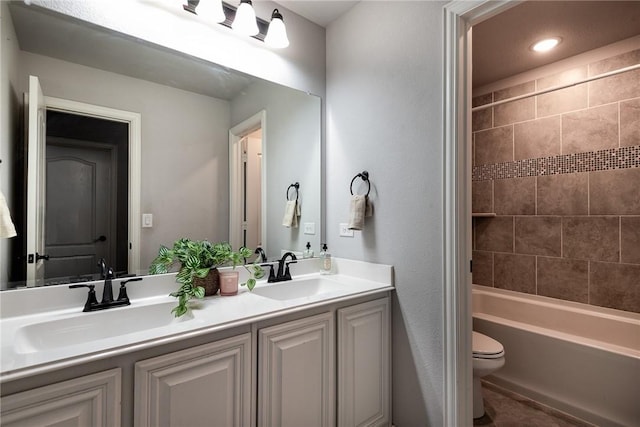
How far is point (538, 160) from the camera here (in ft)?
8.16

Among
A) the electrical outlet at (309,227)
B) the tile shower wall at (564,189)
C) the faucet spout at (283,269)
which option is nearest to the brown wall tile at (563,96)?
the tile shower wall at (564,189)

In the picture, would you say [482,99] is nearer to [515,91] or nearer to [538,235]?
[515,91]

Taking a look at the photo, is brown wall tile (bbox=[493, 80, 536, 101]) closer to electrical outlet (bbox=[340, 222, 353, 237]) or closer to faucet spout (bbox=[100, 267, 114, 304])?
electrical outlet (bbox=[340, 222, 353, 237])

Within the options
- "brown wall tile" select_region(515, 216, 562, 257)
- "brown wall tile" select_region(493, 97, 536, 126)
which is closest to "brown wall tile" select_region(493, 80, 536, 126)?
"brown wall tile" select_region(493, 97, 536, 126)

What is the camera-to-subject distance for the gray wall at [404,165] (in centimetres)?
147

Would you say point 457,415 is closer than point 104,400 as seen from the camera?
No

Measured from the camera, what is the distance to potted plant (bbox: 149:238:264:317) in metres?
1.34

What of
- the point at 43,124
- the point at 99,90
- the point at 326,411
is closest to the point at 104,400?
the point at 326,411

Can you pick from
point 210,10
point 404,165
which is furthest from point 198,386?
point 210,10

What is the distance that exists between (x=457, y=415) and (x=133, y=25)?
2.28m

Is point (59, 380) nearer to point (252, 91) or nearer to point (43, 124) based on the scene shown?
point (43, 124)

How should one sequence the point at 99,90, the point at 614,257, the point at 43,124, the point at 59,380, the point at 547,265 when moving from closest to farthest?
the point at 59,380 → the point at 43,124 → the point at 99,90 → the point at 614,257 → the point at 547,265

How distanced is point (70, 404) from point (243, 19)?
5.71 ft

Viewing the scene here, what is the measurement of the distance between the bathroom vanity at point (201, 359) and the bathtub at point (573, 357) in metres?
1.17
